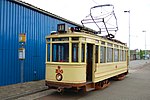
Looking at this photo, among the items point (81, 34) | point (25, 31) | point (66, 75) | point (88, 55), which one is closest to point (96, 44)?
point (88, 55)

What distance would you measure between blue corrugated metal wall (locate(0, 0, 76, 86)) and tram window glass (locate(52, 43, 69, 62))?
2.75 metres

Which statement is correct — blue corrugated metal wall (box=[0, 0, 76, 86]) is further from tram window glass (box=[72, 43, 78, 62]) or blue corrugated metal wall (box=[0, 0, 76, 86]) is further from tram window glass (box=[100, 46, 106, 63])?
tram window glass (box=[100, 46, 106, 63])

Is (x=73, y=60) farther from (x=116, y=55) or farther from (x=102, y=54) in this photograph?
(x=116, y=55)

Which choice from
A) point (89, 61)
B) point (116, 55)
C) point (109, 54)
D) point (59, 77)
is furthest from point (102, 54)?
point (116, 55)

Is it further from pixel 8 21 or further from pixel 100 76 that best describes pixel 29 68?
pixel 100 76

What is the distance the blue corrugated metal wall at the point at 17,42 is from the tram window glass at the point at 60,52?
108 inches

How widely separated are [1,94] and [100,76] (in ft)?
15.5

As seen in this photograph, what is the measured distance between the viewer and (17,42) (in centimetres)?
1218

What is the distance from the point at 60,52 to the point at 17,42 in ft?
10.7

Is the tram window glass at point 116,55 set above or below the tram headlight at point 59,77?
above

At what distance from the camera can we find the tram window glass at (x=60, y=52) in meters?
9.82

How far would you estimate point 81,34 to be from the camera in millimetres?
9625

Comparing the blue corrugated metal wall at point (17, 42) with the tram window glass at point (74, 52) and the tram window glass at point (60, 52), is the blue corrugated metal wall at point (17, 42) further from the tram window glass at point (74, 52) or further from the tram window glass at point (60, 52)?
the tram window glass at point (74, 52)

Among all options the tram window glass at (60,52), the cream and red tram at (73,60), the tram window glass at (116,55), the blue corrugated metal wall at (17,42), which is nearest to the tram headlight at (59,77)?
the cream and red tram at (73,60)
